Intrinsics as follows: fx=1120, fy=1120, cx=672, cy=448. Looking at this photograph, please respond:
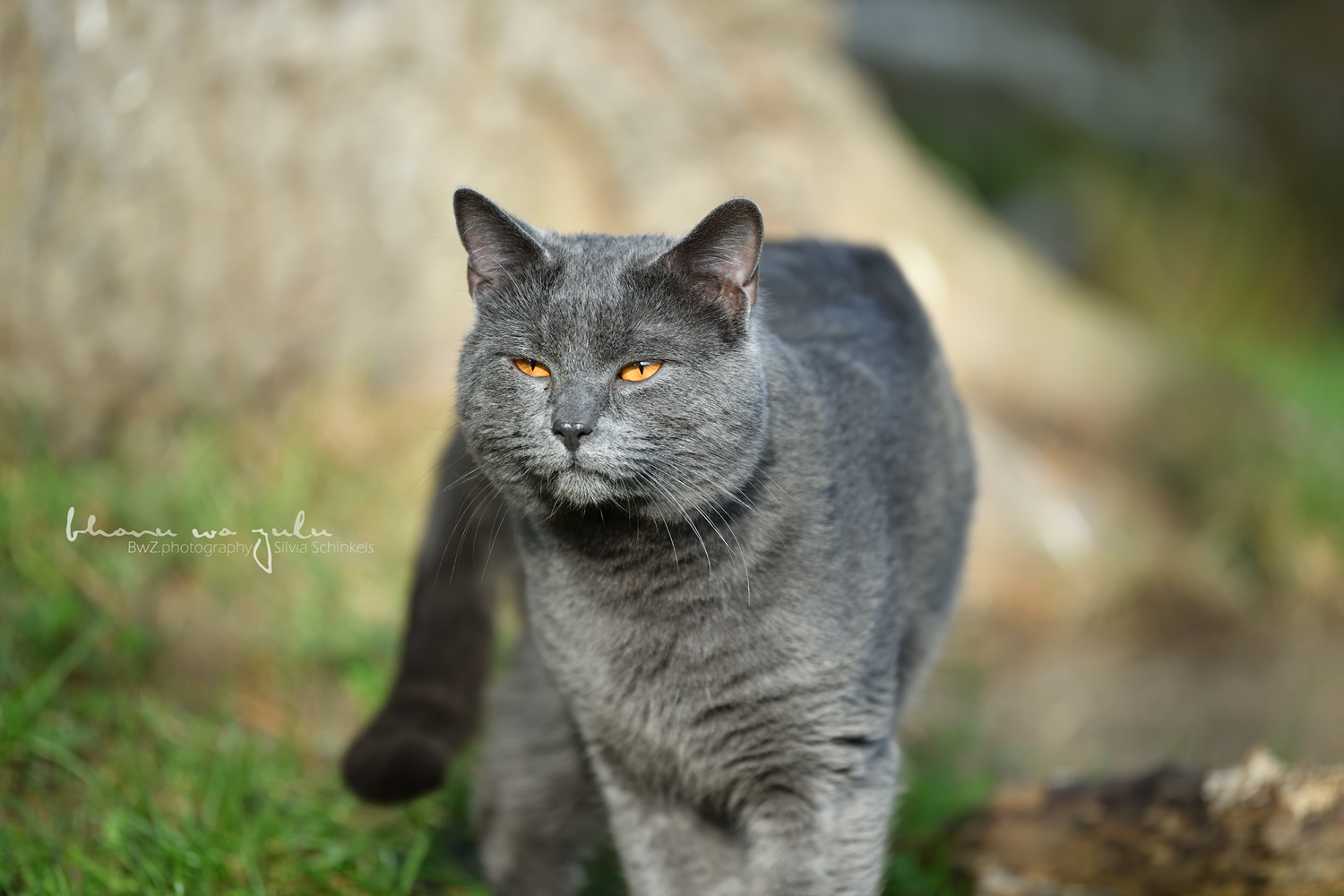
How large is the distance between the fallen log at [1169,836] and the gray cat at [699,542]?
0.37 m

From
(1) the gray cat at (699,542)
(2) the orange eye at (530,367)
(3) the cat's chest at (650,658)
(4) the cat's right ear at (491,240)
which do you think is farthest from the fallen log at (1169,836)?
(4) the cat's right ear at (491,240)

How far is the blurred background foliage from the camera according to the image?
2.60 m

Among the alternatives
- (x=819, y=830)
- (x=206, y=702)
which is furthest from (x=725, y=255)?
(x=206, y=702)

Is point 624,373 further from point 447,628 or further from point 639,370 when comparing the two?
point 447,628

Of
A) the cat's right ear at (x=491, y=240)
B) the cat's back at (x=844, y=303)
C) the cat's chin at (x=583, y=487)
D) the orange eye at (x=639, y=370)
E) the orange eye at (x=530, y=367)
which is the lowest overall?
the cat's chin at (x=583, y=487)

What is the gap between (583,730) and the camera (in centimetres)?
203

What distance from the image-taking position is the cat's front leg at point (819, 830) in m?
1.90

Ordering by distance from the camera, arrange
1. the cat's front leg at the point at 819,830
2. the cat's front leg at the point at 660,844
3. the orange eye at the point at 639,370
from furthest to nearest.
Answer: the cat's front leg at the point at 660,844 < the cat's front leg at the point at 819,830 < the orange eye at the point at 639,370

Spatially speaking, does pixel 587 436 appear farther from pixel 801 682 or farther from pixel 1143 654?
pixel 1143 654

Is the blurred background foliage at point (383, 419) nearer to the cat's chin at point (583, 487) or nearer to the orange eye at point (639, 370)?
the cat's chin at point (583, 487)

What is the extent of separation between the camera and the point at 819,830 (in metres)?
1.90

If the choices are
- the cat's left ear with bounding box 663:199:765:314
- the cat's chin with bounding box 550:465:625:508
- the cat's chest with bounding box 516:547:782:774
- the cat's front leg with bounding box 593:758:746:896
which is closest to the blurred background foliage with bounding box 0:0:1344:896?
the cat's front leg with bounding box 593:758:746:896

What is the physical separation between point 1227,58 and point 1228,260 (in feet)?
12.4

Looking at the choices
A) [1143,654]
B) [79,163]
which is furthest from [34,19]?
[1143,654]
